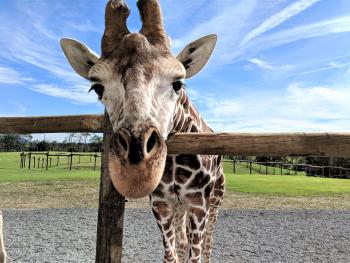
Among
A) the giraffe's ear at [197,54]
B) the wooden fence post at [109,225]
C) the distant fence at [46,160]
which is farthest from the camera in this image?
the distant fence at [46,160]

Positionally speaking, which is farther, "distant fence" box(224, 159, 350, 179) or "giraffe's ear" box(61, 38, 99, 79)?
"distant fence" box(224, 159, 350, 179)

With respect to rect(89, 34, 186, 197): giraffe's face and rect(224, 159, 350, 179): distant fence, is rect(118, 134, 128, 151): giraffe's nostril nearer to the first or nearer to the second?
rect(89, 34, 186, 197): giraffe's face

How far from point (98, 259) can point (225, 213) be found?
8.50 meters

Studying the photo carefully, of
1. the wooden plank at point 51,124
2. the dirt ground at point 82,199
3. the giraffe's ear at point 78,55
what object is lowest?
the dirt ground at point 82,199

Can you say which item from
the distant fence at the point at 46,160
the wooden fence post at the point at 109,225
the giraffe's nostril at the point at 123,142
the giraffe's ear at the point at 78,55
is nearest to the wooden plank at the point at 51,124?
the wooden fence post at the point at 109,225

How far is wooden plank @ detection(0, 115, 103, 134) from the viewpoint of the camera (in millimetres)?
3407

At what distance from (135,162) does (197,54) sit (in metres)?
1.18

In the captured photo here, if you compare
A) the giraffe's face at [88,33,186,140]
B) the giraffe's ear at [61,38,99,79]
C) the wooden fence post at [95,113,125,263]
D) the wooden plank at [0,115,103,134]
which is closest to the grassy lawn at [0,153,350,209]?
the wooden plank at [0,115,103,134]

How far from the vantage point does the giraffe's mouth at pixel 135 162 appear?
6.22 feet

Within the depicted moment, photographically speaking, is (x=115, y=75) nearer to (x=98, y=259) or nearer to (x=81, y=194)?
(x=98, y=259)

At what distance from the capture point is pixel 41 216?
10.0m

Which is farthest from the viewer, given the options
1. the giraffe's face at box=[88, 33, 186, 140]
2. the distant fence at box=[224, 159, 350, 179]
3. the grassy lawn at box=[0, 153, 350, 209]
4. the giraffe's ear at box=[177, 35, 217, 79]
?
the distant fence at box=[224, 159, 350, 179]

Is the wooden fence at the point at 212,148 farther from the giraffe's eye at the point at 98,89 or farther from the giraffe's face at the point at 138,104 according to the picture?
the giraffe's eye at the point at 98,89

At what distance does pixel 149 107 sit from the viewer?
82.1 inches
